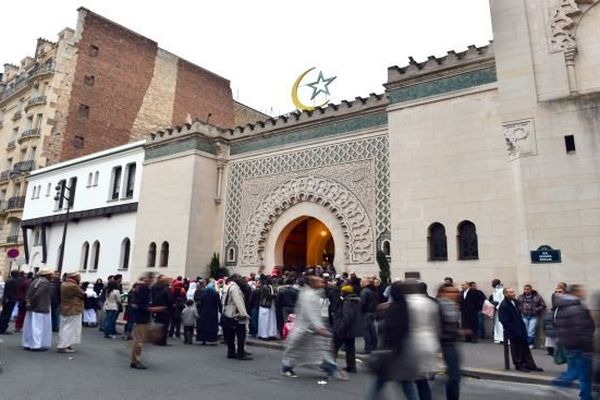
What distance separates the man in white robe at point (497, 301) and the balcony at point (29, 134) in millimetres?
27206

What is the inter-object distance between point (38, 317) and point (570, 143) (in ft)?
37.8

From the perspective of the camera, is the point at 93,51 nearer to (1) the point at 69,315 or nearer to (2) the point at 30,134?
(2) the point at 30,134

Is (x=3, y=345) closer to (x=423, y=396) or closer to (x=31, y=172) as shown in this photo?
(x=423, y=396)

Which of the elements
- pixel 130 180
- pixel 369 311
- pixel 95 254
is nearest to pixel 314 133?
pixel 369 311

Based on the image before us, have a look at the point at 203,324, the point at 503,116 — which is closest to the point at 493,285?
the point at 503,116

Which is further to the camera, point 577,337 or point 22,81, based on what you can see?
point 22,81

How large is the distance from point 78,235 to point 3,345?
14.9 meters

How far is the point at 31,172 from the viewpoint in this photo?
27312 mm

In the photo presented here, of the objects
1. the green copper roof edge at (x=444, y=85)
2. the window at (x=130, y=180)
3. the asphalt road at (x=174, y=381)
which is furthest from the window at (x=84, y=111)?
the asphalt road at (x=174, y=381)

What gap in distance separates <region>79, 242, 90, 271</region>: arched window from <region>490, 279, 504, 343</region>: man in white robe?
19.1 metres

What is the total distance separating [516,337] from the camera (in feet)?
23.8

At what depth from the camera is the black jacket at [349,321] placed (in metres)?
7.21

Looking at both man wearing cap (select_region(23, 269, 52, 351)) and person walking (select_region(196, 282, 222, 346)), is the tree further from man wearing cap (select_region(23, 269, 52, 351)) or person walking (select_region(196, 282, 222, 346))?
man wearing cap (select_region(23, 269, 52, 351))

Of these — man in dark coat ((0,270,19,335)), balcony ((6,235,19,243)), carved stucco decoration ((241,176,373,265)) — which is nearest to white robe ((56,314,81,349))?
man in dark coat ((0,270,19,335))
